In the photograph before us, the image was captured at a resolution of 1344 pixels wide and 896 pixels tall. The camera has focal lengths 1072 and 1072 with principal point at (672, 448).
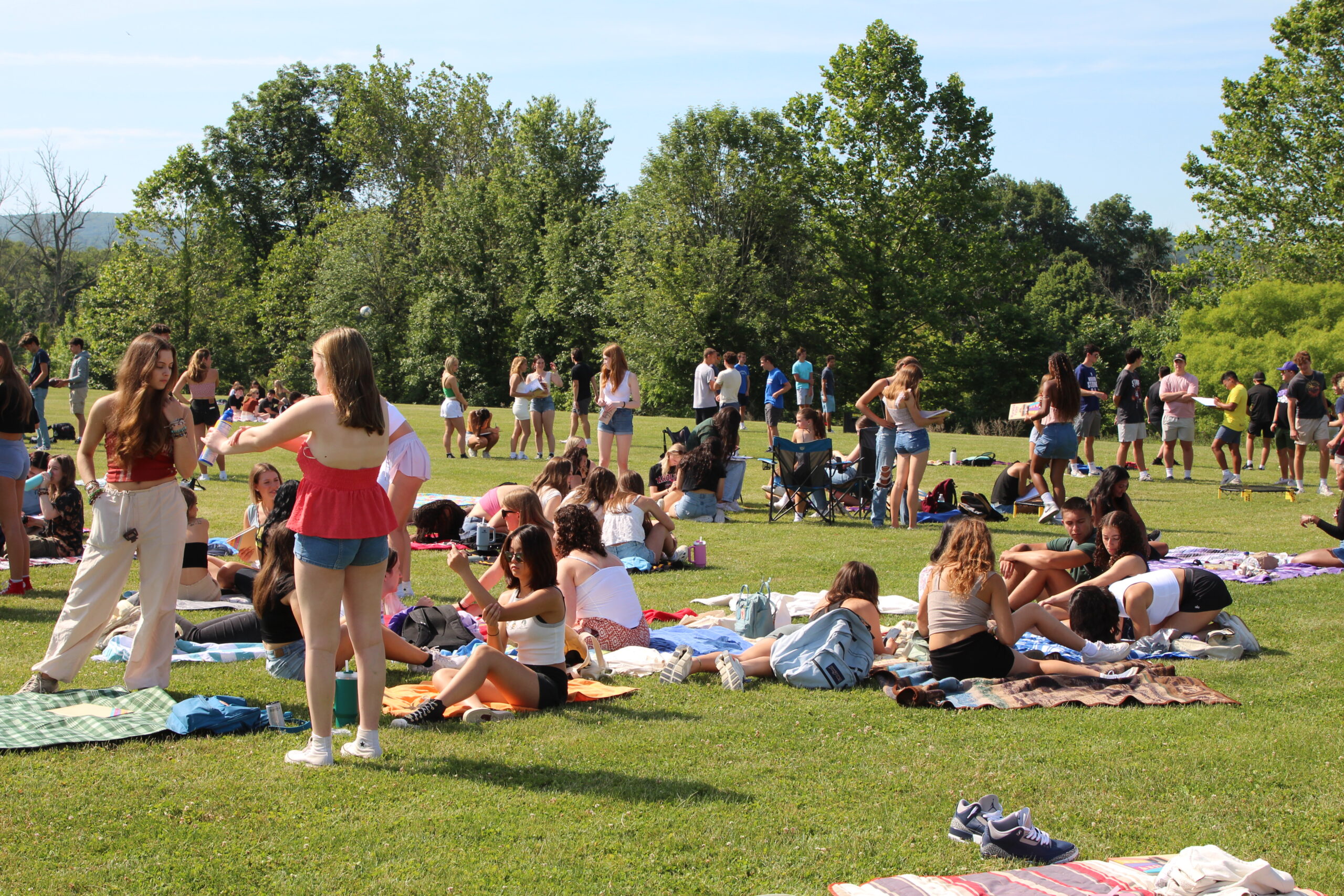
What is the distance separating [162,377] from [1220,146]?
37255 mm

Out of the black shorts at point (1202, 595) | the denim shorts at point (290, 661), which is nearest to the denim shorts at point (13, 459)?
the denim shorts at point (290, 661)

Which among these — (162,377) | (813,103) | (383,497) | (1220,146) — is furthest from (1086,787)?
(813,103)

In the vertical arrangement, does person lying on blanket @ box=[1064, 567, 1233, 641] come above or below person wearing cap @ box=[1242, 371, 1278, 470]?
below

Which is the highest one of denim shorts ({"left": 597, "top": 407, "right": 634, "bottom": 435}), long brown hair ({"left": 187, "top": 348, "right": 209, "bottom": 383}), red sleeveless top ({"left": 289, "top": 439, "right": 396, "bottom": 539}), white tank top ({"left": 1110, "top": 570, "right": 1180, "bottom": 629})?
long brown hair ({"left": 187, "top": 348, "right": 209, "bottom": 383})

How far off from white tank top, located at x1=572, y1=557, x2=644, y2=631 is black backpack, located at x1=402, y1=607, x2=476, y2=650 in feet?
2.42

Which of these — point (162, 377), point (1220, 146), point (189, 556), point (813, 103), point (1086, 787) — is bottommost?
point (1086, 787)

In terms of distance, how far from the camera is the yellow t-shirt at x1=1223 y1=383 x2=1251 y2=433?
16.5 meters

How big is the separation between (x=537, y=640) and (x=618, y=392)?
867 centimetres

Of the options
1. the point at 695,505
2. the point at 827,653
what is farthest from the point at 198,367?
the point at 827,653

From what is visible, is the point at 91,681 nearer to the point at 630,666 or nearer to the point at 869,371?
the point at 630,666

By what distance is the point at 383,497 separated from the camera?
4508 mm

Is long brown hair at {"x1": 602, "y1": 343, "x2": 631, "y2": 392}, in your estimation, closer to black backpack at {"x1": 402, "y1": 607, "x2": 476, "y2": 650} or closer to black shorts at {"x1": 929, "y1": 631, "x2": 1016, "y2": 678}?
black backpack at {"x1": 402, "y1": 607, "x2": 476, "y2": 650}

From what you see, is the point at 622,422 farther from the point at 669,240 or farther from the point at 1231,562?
the point at 669,240

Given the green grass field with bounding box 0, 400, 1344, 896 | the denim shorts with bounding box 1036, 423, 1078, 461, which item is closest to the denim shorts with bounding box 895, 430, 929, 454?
the denim shorts with bounding box 1036, 423, 1078, 461
